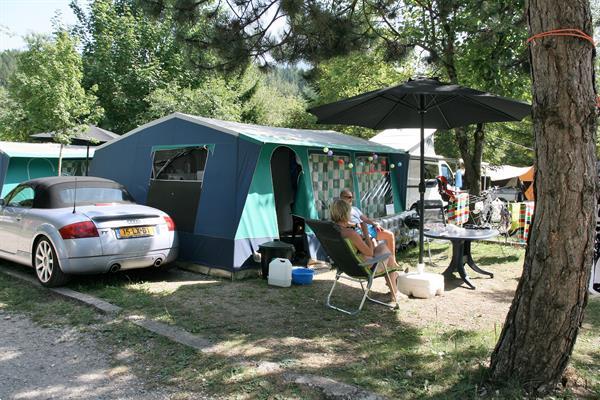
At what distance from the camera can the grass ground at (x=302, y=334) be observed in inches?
134

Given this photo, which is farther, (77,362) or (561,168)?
(77,362)

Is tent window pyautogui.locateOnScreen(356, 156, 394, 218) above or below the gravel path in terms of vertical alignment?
above

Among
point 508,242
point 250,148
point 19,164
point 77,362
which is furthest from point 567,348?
point 19,164

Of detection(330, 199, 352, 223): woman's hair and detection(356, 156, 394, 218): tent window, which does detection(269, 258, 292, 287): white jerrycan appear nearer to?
detection(330, 199, 352, 223): woman's hair

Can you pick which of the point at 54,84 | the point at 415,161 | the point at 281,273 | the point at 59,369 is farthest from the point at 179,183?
the point at 54,84

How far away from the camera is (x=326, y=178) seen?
329 inches

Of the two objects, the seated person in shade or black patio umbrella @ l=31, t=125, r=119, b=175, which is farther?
black patio umbrella @ l=31, t=125, r=119, b=175

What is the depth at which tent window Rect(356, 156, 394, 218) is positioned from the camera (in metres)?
9.34

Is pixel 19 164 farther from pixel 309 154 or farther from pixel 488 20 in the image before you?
pixel 488 20

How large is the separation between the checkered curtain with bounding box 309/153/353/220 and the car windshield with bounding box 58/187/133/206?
2.87 m

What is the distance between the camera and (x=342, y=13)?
27.3 ft

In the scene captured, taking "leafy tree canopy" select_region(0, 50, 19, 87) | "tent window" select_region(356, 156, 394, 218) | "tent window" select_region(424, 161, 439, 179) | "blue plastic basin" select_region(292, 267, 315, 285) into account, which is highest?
"leafy tree canopy" select_region(0, 50, 19, 87)

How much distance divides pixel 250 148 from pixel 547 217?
14.1 feet

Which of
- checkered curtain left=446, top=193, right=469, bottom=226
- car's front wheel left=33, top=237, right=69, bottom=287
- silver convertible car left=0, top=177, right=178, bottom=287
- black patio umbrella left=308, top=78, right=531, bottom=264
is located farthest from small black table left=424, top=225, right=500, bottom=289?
car's front wheel left=33, top=237, right=69, bottom=287
